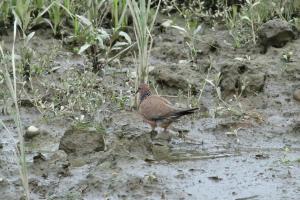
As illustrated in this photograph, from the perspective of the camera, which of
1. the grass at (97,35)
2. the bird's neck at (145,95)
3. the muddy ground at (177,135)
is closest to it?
the muddy ground at (177,135)

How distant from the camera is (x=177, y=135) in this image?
6.73m

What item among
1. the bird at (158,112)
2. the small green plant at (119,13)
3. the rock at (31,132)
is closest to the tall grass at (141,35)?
the bird at (158,112)

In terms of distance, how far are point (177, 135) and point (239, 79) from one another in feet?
3.36

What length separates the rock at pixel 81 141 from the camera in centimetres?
609

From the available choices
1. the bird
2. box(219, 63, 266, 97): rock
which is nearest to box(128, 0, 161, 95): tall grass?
the bird

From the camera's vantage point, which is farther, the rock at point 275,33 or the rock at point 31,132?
the rock at point 275,33

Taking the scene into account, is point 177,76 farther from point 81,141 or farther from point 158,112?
point 81,141

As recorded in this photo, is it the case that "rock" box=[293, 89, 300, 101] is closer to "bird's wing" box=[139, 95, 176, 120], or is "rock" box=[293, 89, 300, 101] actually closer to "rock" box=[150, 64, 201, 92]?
"rock" box=[150, 64, 201, 92]

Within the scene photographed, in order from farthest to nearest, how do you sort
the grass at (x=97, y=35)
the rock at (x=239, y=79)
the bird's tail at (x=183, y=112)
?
the rock at (x=239, y=79), the grass at (x=97, y=35), the bird's tail at (x=183, y=112)

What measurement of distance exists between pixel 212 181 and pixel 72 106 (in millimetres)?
1899

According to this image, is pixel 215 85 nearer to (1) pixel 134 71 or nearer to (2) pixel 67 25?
(1) pixel 134 71

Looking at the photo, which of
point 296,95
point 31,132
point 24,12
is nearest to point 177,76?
point 296,95

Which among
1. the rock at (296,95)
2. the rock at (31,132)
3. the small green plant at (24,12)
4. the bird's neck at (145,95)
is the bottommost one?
the rock at (31,132)

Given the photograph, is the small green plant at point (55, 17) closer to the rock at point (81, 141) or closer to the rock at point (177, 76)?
the rock at point (177, 76)
